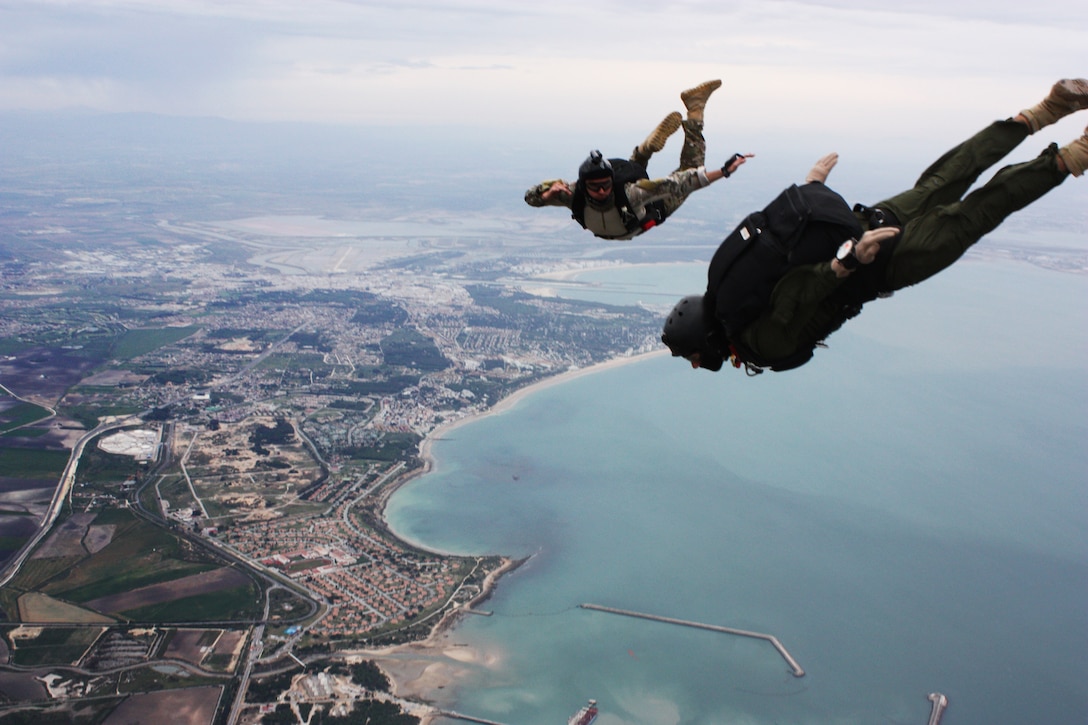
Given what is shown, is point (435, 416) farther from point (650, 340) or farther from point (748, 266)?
point (748, 266)

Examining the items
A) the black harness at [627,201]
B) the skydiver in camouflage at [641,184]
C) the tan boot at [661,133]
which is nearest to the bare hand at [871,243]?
the skydiver in camouflage at [641,184]

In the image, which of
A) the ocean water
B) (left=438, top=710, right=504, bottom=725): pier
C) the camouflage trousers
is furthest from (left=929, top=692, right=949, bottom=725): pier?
the camouflage trousers

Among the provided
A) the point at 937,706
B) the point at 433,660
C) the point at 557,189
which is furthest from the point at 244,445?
the point at 557,189

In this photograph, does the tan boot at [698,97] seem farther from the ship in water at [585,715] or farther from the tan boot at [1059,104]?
the ship in water at [585,715]

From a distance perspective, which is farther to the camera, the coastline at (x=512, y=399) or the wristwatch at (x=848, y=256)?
the coastline at (x=512, y=399)

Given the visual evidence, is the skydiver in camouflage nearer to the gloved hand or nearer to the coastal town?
the gloved hand

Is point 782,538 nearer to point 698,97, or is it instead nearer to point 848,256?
point 698,97

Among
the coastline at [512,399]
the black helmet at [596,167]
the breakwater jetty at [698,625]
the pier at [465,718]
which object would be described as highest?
the black helmet at [596,167]
